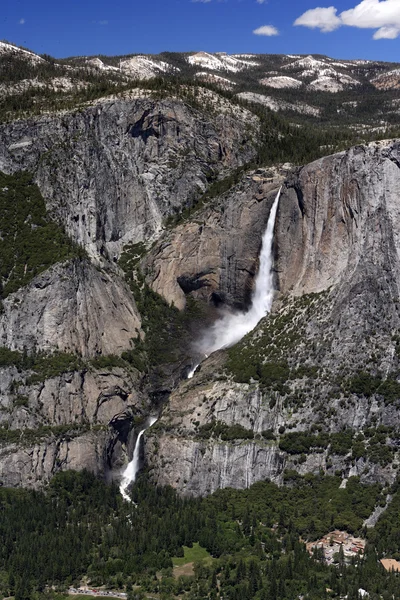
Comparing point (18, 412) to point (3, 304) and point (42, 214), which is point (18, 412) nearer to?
point (3, 304)

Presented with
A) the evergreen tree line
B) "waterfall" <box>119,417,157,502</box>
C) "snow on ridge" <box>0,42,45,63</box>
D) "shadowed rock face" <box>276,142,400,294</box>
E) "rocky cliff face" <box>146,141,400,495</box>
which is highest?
"snow on ridge" <box>0,42,45,63</box>

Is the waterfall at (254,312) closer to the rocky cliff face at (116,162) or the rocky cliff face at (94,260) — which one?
the rocky cliff face at (94,260)

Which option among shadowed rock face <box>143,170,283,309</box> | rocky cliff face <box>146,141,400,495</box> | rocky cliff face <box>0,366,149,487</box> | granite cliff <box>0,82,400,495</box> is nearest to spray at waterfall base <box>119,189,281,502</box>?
shadowed rock face <box>143,170,283,309</box>

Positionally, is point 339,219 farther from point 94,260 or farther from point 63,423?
point 63,423

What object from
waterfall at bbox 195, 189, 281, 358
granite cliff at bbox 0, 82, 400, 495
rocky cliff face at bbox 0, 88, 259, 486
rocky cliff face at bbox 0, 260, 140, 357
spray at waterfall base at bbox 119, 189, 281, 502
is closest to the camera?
granite cliff at bbox 0, 82, 400, 495

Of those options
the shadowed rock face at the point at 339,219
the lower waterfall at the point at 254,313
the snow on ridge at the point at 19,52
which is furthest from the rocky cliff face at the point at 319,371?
the snow on ridge at the point at 19,52

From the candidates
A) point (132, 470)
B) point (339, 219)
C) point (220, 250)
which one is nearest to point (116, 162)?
point (220, 250)

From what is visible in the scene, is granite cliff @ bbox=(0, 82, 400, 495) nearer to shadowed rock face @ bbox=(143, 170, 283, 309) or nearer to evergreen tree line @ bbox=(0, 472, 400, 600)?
shadowed rock face @ bbox=(143, 170, 283, 309)

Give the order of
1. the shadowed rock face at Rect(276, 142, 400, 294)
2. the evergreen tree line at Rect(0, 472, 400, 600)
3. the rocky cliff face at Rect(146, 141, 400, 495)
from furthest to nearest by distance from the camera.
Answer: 1. the shadowed rock face at Rect(276, 142, 400, 294)
2. the rocky cliff face at Rect(146, 141, 400, 495)
3. the evergreen tree line at Rect(0, 472, 400, 600)
